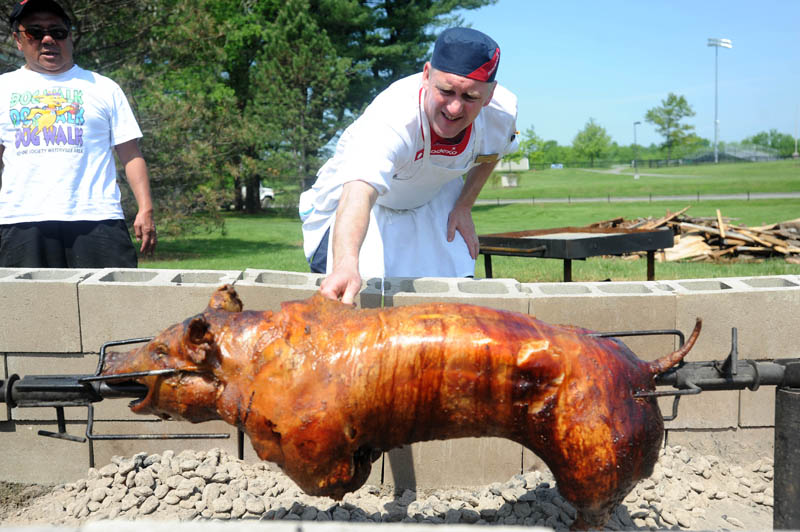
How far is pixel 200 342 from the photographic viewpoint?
2.15m

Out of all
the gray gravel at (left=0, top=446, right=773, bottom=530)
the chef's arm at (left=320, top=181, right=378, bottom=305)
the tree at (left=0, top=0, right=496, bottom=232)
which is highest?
the tree at (left=0, top=0, right=496, bottom=232)

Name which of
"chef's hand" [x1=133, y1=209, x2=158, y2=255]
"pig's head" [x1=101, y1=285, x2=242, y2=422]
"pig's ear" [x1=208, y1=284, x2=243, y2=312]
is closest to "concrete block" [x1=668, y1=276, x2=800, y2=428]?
"pig's ear" [x1=208, y1=284, x2=243, y2=312]

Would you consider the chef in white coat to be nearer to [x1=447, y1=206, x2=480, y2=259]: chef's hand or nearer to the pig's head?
[x1=447, y1=206, x2=480, y2=259]: chef's hand

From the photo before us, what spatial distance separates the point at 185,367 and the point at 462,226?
271cm

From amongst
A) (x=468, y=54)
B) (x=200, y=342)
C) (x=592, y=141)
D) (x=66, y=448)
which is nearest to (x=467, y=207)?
(x=468, y=54)

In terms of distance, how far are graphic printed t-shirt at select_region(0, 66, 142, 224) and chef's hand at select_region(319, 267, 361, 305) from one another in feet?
9.13

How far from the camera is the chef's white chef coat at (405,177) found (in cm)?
339

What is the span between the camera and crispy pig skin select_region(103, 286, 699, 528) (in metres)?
2.09

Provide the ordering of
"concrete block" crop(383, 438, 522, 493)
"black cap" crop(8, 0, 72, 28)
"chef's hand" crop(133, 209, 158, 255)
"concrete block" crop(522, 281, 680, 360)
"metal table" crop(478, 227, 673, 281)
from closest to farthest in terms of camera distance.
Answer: "concrete block" crop(522, 281, 680, 360)
"concrete block" crop(383, 438, 522, 493)
"black cap" crop(8, 0, 72, 28)
"chef's hand" crop(133, 209, 158, 255)
"metal table" crop(478, 227, 673, 281)

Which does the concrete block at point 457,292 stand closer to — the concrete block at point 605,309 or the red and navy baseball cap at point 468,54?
the concrete block at point 605,309

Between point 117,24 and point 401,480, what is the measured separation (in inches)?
553

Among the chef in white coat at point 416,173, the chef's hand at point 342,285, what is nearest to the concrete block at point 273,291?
the chef in white coat at point 416,173

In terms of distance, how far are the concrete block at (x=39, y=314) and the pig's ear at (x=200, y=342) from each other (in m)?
1.93

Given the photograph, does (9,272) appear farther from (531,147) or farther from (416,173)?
(531,147)
